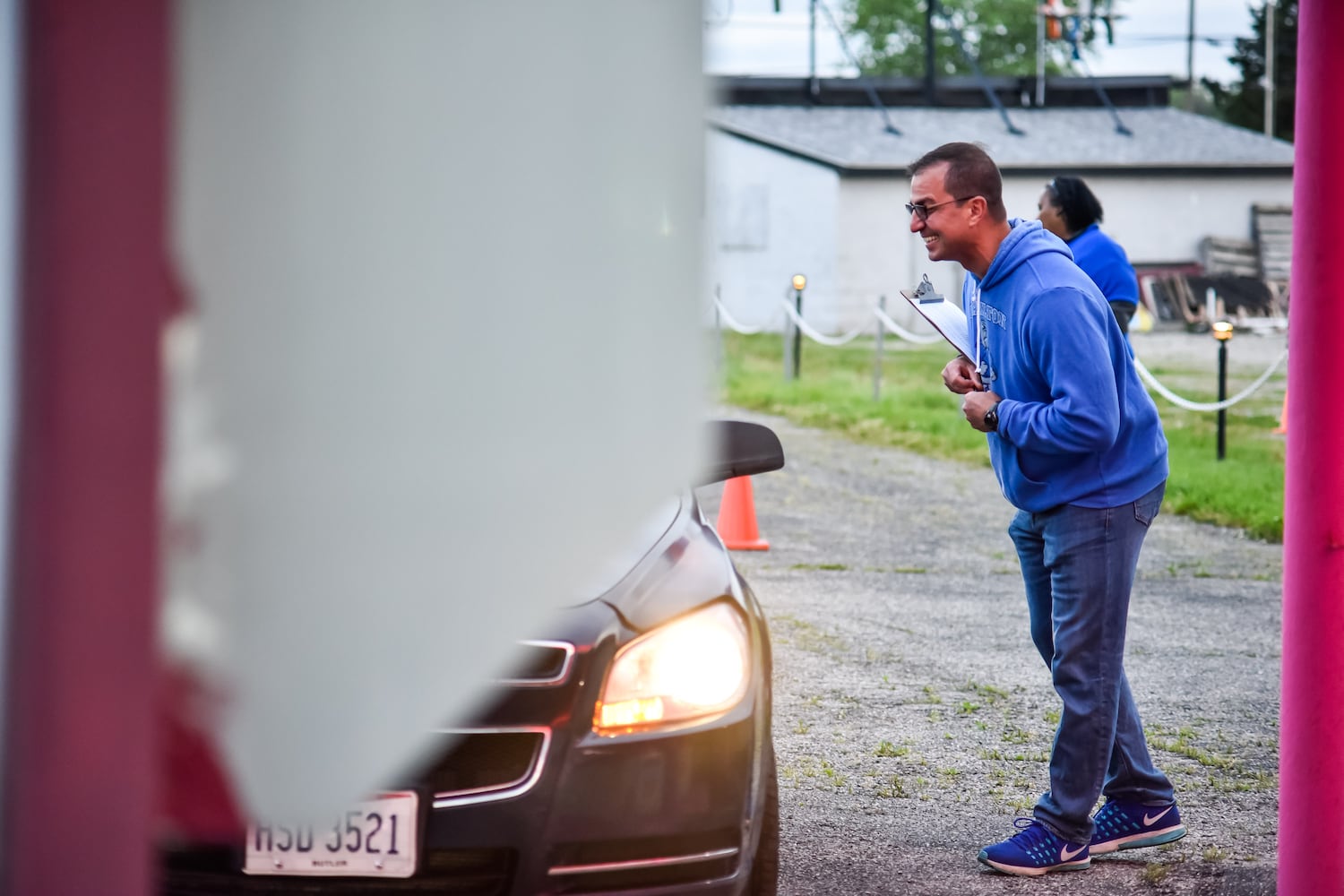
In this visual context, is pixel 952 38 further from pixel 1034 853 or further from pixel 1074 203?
pixel 1034 853

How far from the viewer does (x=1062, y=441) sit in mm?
3410

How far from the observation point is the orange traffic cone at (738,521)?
7.81m

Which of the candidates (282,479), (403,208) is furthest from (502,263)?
(282,479)

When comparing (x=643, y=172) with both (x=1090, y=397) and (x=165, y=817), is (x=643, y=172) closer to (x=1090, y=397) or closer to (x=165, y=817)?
(x=165, y=817)

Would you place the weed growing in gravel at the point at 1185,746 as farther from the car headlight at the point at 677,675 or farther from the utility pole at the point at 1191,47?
the utility pole at the point at 1191,47

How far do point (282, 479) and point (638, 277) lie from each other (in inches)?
8.3

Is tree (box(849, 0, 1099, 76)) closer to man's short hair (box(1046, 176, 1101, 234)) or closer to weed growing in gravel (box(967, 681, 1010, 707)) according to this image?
man's short hair (box(1046, 176, 1101, 234))

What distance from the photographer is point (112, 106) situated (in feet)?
2.40

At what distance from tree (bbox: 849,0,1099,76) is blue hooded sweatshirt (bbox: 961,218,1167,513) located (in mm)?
51750

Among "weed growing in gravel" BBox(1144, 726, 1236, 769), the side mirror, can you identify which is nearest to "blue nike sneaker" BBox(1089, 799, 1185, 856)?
"weed growing in gravel" BBox(1144, 726, 1236, 769)

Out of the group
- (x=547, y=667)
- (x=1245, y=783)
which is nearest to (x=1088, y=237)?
(x=1245, y=783)

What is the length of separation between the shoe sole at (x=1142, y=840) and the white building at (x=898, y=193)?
2457cm

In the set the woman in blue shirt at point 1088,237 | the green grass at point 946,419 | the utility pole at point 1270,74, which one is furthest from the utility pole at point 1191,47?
the woman in blue shirt at point 1088,237

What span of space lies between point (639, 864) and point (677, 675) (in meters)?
0.34
